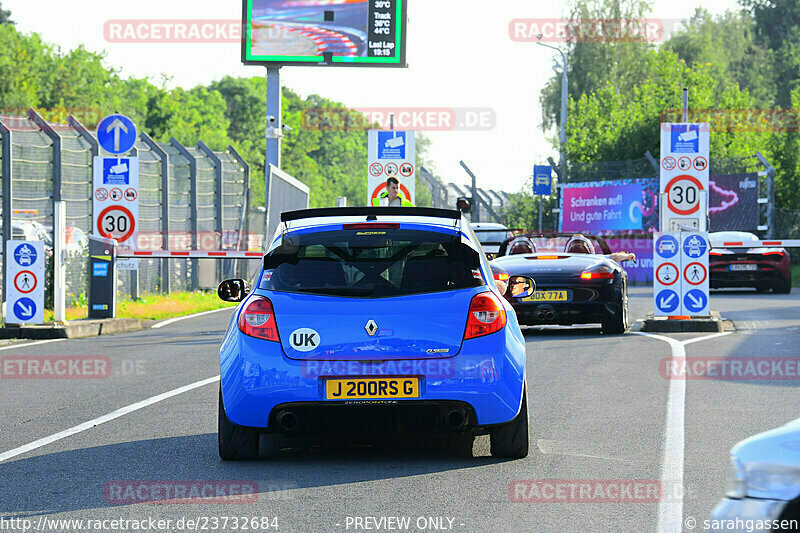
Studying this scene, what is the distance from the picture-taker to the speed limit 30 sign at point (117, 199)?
66.0 feet

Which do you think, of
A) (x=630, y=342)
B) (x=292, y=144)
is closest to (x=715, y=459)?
(x=630, y=342)

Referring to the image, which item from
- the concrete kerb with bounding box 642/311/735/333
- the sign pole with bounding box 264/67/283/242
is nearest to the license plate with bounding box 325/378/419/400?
the concrete kerb with bounding box 642/311/735/333

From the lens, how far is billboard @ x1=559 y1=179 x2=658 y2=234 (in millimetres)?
40688

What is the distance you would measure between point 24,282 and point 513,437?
37.8 feet

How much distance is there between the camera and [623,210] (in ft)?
136

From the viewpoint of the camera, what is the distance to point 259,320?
23.5 feet

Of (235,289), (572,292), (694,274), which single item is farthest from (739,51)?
(235,289)

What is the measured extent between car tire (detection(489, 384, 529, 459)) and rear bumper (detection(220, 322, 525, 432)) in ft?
0.38

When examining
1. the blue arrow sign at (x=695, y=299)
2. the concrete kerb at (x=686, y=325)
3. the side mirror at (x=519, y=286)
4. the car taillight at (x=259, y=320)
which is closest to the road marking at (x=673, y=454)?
the side mirror at (x=519, y=286)

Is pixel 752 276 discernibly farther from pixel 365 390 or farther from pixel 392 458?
pixel 365 390

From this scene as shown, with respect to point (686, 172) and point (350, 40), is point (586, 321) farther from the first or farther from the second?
point (350, 40)

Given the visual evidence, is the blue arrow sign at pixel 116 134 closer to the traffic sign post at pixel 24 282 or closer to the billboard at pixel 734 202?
the traffic sign post at pixel 24 282

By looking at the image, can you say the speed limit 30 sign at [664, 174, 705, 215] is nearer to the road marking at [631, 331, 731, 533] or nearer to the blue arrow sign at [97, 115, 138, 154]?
the road marking at [631, 331, 731, 533]

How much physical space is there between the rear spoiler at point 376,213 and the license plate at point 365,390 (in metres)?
1.25
